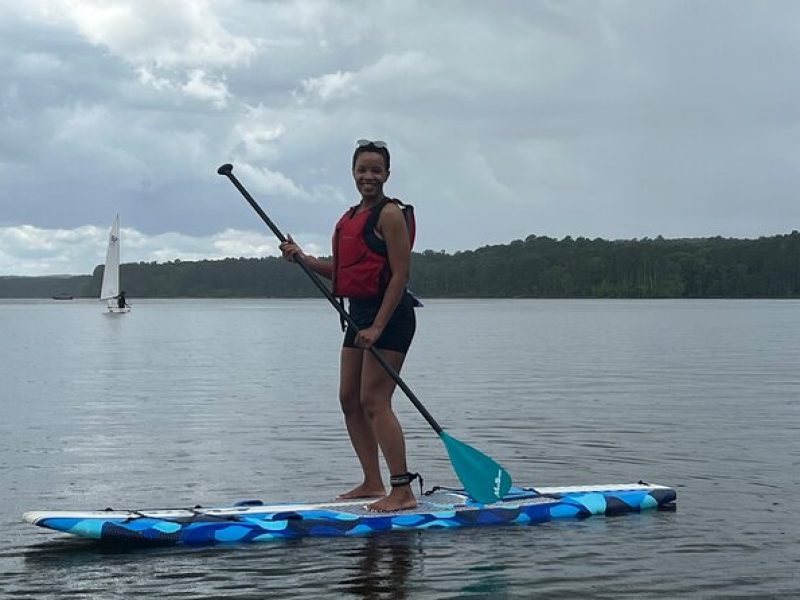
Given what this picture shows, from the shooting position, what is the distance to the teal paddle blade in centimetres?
853

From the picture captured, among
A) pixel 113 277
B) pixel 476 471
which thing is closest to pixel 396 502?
pixel 476 471

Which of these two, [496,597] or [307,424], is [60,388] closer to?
[307,424]

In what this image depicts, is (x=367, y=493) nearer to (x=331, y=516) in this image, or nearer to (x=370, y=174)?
(x=331, y=516)

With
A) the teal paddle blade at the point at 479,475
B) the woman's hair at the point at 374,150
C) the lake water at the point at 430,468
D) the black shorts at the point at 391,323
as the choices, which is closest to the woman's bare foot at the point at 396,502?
the lake water at the point at 430,468

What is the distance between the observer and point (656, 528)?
8336 mm

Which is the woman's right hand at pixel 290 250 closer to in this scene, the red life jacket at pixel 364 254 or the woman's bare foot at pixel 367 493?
the red life jacket at pixel 364 254

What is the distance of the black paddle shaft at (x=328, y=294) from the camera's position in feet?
26.7

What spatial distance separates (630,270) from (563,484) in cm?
16966

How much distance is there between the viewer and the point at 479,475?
8.55 meters

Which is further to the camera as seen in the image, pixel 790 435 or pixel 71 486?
pixel 790 435

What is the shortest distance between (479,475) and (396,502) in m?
0.66

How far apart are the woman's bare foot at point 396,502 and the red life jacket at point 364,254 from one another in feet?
4.32

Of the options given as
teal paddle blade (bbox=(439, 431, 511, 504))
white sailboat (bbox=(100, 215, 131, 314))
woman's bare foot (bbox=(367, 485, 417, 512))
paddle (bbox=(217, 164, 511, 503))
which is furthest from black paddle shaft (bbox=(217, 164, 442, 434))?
white sailboat (bbox=(100, 215, 131, 314))

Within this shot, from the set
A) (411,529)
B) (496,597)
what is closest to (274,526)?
(411,529)
